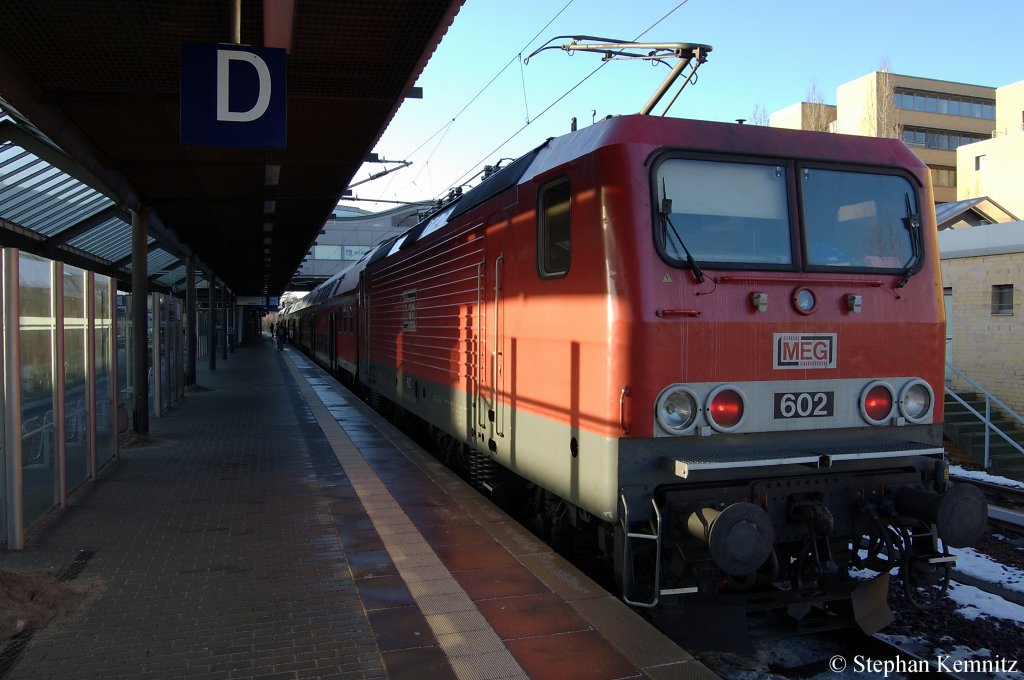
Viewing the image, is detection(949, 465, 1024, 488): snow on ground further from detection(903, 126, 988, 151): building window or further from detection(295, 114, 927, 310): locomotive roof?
detection(903, 126, 988, 151): building window

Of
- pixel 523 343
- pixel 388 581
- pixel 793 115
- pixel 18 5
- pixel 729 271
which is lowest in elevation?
pixel 388 581

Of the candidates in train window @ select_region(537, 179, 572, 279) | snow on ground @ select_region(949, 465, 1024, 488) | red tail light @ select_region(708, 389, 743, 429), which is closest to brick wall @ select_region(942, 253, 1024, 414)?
A: snow on ground @ select_region(949, 465, 1024, 488)

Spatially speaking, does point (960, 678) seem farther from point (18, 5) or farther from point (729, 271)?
point (18, 5)

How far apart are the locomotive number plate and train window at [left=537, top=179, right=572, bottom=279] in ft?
5.21

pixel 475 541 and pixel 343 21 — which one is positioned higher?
pixel 343 21

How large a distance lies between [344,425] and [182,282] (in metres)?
23.9

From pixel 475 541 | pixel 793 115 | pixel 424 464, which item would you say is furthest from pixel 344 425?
pixel 793 115

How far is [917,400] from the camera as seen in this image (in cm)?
494

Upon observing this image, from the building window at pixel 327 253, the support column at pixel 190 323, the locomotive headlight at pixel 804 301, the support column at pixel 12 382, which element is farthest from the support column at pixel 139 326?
the building window at pixel 327 253

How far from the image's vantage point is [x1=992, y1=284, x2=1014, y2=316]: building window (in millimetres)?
15016

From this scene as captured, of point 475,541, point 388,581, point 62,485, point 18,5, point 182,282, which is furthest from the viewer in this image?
point 182,282

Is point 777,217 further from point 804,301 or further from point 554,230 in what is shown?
point 554,230

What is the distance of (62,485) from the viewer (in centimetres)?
671

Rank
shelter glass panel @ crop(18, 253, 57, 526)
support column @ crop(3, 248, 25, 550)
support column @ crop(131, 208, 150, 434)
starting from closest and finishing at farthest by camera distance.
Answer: support column @ crop(3, 248, 25, 550) < shelter glass panel @ crop(18, 253, 57, 526) < support column @ crop(131, 208, 150, 434)
